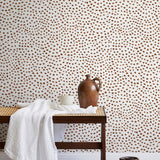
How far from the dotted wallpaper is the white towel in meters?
0.67

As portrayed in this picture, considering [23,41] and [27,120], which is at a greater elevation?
[23,41]

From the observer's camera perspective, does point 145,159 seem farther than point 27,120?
Yes

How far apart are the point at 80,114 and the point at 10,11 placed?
1.31 meters

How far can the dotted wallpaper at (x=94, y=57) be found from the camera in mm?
2699

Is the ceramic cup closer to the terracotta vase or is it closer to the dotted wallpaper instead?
the terracotta vase

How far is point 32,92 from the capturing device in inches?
108

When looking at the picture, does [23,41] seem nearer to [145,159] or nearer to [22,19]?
[22,19]

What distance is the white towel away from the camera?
2.04 m

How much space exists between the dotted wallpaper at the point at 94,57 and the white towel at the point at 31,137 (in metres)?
0.67

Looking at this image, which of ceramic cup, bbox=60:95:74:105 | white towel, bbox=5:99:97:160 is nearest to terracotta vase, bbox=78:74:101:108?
ceramic cup, bbox=60:95:74:105

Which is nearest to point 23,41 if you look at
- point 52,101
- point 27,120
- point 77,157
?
point 52,101

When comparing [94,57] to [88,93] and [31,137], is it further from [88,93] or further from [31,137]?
[31,137]

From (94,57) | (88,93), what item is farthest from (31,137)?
(94,57)

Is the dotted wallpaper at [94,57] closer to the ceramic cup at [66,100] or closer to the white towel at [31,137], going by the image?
the ceramic cup at [66,100]
